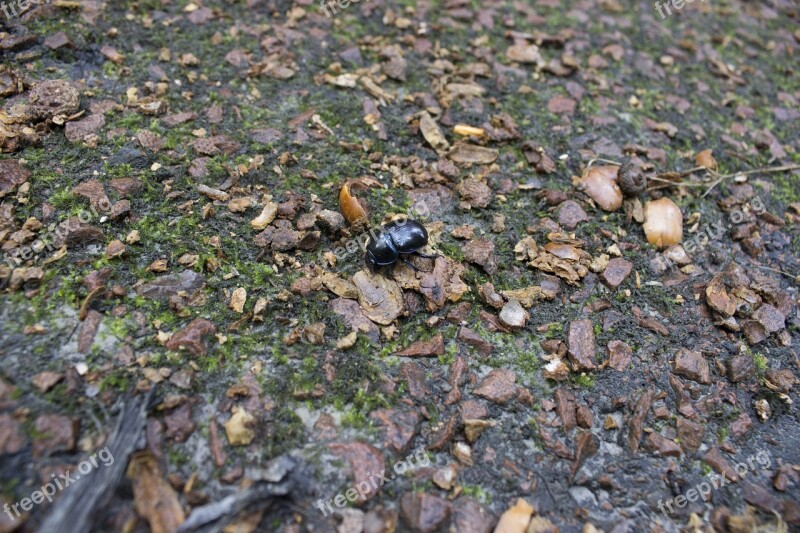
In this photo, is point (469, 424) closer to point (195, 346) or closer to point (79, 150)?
point (195, 346)

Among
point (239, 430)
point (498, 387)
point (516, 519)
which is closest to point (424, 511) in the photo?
point (516, 519)

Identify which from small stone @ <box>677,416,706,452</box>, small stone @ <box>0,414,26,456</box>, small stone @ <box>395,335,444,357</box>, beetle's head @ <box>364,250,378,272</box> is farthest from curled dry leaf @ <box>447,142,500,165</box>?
small stone @ <box>0,414,26,456</box>

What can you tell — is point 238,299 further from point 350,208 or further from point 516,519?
point 516,519

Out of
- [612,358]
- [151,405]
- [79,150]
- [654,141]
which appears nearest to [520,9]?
[654,141]

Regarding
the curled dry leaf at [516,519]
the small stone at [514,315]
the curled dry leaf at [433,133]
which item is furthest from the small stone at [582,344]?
the curled dry leaf at [433,133]

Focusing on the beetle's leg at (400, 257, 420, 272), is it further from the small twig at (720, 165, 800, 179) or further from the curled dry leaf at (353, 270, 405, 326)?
the small twig at (720, 165, 800, 179)
